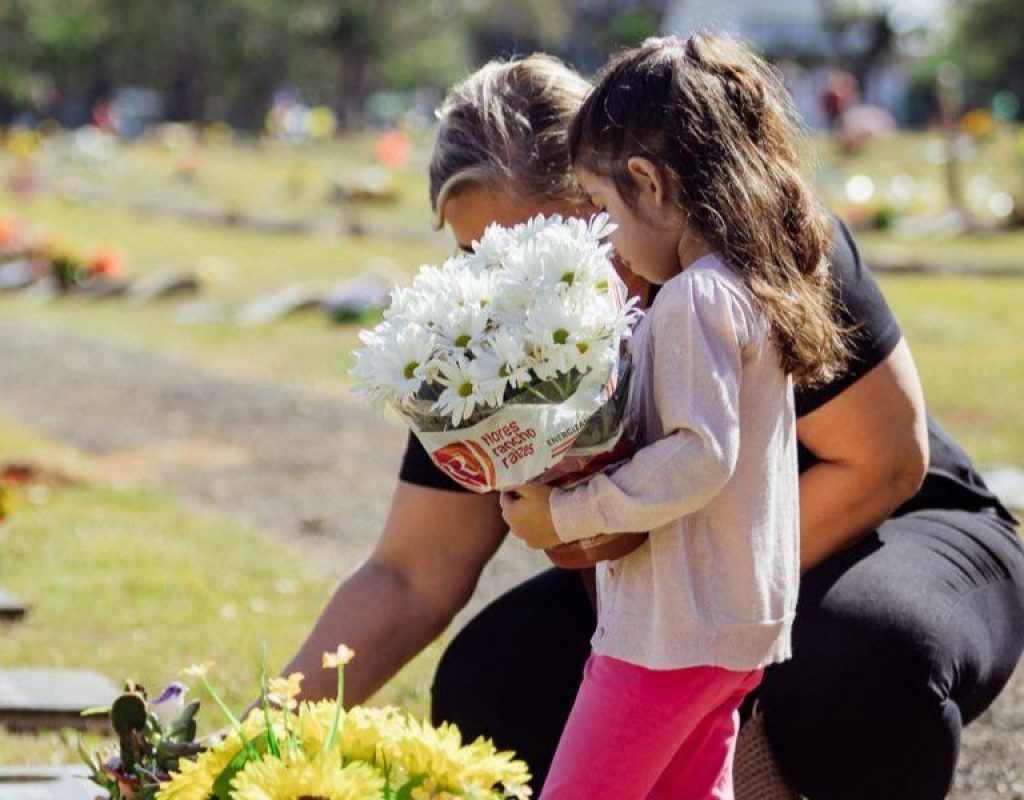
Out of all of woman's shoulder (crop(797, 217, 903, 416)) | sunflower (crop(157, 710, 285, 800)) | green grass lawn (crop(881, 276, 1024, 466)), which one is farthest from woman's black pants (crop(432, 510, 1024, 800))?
green grass lawn (crop(881, 276, 1024, 466))

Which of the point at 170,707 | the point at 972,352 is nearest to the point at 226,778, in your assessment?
the point at 170,707

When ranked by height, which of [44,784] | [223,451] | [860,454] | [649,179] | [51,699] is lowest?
[223,451]

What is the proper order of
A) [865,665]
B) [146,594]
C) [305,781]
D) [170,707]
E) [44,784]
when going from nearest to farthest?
1. [305,781]
2. [170,707]
3. [865,665]
4. [44,784]
5. [146,594]

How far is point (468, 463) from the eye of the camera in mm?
2305

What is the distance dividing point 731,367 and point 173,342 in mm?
11940

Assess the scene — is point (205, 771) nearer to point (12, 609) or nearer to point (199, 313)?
point (12, 609)

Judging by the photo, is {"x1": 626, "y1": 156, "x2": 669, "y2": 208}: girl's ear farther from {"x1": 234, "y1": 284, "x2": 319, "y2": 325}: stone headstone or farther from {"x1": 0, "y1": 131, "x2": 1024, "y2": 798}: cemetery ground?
{"x1": 234, "y1": 284, "x2": 319, "y2": 325}: stone headstone

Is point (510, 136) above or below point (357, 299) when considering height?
above

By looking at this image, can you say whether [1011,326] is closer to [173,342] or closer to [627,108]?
[173,342]

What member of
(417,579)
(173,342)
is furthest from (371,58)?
(417,579)

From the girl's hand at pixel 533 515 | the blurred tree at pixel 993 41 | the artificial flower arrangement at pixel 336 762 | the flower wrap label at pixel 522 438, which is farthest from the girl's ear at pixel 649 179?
the blurred tree at pixel 993 41

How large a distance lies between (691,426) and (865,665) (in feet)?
2.18

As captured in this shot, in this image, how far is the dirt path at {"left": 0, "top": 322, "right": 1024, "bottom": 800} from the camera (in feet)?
13.5

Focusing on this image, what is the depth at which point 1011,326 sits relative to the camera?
12.1 meters
